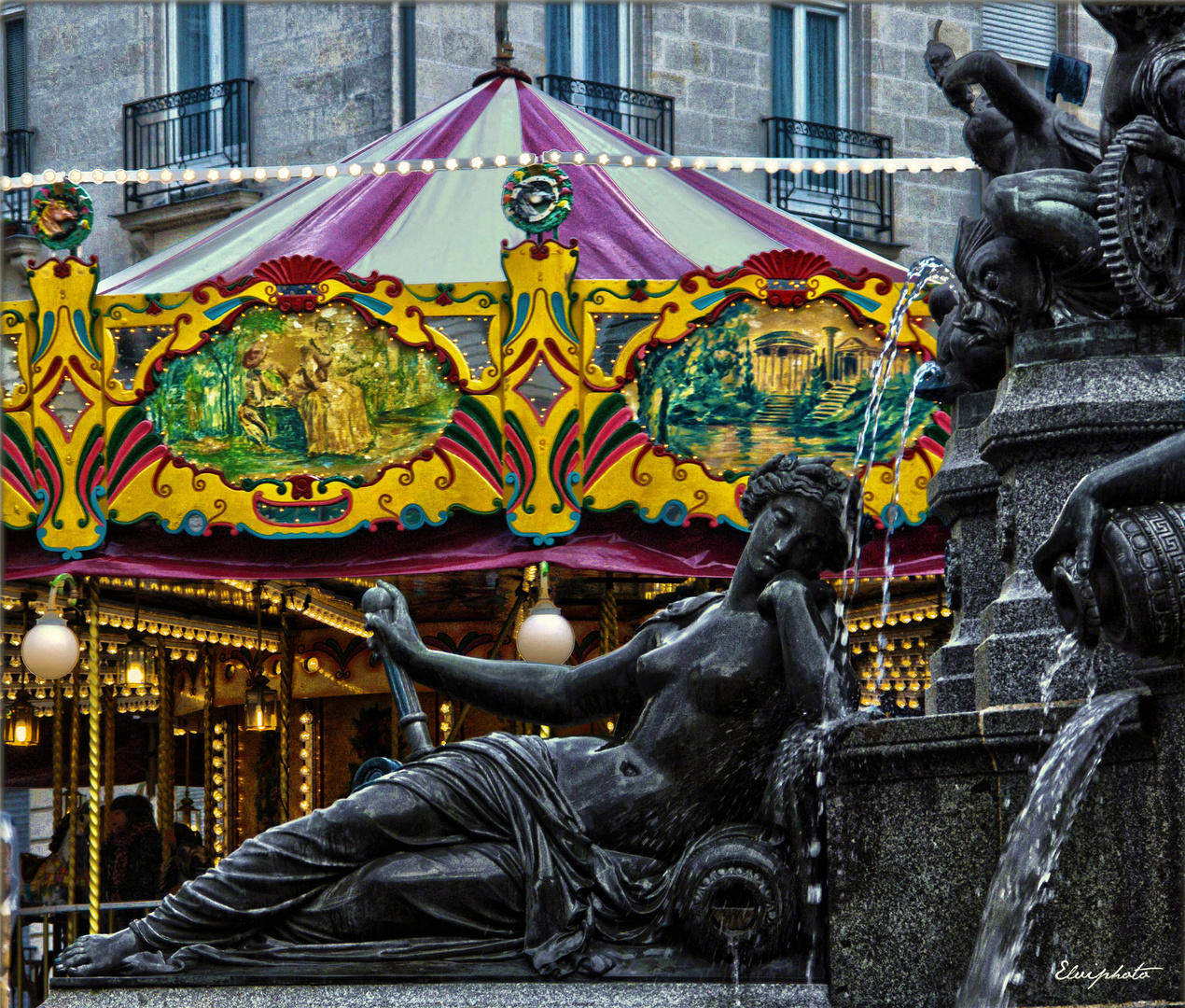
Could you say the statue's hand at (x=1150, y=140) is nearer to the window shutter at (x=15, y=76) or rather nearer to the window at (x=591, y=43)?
the window at (x=591, y=43)

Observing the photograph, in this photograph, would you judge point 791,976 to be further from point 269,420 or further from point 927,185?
point 927,185

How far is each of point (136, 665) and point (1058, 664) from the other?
13.9 m

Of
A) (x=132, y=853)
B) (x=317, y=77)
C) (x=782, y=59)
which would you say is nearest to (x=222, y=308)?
(x=132, y=853)

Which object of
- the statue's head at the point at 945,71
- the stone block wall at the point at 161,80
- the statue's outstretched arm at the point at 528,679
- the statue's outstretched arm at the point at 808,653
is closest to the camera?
the statue's outstretched arm at the point at 808,653

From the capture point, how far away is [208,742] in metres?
17.4

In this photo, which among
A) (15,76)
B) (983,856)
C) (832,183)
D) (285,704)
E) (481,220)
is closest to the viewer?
(983,856)

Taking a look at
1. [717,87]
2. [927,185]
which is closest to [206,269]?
[717,87]

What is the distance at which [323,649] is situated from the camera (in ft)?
55.2

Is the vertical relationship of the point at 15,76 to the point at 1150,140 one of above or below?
above

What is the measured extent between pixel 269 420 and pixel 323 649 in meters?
4.98

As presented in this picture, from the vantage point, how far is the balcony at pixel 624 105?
18812mm

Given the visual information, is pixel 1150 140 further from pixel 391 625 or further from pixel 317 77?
pixel 317 77

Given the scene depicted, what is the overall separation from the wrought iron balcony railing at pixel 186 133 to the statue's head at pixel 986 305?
14.0 m

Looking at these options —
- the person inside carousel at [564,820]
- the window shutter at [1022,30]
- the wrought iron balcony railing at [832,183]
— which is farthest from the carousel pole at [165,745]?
the person inside carousel at [564,820]
